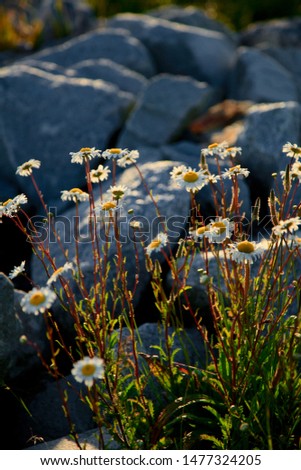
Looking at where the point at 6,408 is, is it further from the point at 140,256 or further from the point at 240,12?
the point at 240,12

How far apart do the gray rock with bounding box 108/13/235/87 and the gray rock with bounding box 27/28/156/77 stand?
0.25m

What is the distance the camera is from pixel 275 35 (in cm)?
950

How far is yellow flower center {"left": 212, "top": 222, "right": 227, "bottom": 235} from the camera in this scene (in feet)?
7.83

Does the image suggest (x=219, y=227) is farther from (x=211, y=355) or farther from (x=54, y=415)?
(x=54, y=415)

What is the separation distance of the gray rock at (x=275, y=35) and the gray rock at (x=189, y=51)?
156cm

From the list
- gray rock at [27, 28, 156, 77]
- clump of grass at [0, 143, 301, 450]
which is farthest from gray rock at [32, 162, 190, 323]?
gray rock at [27, 28, 156, 77]

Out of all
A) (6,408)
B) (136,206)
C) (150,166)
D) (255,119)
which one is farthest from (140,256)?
(255,119)

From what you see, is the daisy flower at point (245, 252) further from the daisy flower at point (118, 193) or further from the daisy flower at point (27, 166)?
the daisy flower at point (27, 166)

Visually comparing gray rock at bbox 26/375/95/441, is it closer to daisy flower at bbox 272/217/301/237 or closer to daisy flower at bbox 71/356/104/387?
daisy flower at bbox 71/356/104/387

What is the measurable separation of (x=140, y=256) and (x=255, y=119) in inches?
63.1

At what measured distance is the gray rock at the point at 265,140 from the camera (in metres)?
4.60

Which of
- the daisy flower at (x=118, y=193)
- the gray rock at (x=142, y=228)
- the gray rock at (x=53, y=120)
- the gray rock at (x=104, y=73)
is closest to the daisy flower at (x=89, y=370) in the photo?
the daisy flower at (x=118, y=193)

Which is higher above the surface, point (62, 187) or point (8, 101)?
point (8, 101)

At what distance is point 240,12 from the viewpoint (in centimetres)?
1316
